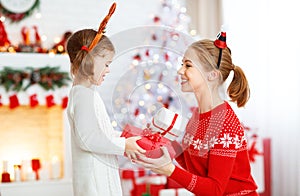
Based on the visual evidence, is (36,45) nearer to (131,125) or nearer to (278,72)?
(278,72)

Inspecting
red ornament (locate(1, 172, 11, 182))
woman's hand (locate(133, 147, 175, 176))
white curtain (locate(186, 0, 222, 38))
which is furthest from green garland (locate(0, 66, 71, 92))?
woman's hand (locate(133, 147, 175, 176))

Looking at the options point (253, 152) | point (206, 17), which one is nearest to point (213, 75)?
point (253, 152)

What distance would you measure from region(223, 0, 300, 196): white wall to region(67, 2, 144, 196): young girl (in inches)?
116

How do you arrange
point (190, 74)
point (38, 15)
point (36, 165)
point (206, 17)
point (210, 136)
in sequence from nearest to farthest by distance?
point (190, 74) → point (210, 136) → point (36, 165) → point (38, 15) → point (206, 17)

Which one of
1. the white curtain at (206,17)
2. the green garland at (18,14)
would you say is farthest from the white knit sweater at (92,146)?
the white curtain at (206,17)

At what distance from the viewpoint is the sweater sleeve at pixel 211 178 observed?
5.35ft

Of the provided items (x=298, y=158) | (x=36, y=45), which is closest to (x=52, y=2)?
(x=36, y=45)

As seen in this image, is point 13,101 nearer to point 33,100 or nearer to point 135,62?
point 33,100

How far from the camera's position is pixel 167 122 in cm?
138

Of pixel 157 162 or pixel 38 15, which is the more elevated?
pixel 38 15

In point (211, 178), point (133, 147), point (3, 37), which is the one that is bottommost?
point (211, 178)

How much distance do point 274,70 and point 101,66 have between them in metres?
3.28

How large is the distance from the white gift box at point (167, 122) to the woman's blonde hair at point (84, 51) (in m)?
0.21

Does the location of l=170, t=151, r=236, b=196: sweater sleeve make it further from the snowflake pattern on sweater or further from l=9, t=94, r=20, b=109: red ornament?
l=9, t=94, r=20, b=109: red ornament
